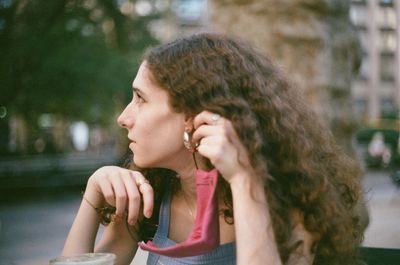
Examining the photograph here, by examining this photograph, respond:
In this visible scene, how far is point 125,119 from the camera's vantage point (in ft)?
4.68

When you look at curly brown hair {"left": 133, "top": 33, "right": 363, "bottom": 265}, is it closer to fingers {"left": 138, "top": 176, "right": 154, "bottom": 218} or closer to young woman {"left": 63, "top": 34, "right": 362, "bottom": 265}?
young woman {"left": 63, "top": 34, "right": 362, "bottom": 265}

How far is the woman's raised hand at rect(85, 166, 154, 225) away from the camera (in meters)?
1.38

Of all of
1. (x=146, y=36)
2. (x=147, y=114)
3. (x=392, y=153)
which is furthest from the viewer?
(x=392, y=153)

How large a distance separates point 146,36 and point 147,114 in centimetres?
1286

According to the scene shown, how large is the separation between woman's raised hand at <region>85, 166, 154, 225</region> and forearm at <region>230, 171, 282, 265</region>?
0.27 m

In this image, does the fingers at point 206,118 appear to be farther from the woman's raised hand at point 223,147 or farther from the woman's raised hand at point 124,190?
the woman's raised hand at point 124,190

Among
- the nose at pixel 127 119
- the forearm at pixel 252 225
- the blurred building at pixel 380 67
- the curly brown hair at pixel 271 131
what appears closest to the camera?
the forearm at pixel 252 225

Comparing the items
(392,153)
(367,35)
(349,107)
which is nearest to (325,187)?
(349,107)

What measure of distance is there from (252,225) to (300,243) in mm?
199

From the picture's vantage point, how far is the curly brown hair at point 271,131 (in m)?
1.32

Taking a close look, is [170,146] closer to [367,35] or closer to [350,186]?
[350,186]

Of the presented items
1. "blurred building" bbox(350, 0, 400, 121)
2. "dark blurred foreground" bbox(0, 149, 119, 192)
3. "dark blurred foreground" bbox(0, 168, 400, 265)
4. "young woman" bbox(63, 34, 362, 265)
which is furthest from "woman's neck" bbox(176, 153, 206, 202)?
"blurred building" bbox(350, 0, 400, 121)

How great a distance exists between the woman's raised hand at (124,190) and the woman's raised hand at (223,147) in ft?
0.77

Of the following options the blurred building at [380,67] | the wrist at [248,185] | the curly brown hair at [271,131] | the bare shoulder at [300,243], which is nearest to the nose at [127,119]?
the curly brown hair at [271,131]
